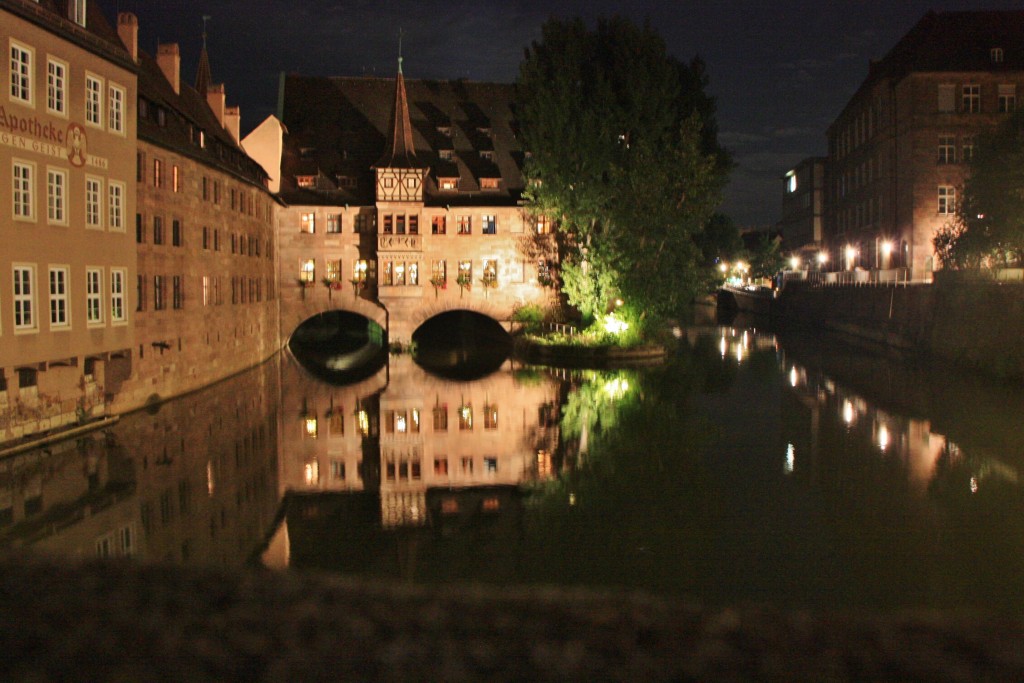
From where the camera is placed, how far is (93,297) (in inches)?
877

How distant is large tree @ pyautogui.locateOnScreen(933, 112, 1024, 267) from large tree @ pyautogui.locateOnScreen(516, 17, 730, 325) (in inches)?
436

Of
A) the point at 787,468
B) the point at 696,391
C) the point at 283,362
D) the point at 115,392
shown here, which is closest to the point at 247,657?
the point at 787,468

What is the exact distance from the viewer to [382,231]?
48.1 meters

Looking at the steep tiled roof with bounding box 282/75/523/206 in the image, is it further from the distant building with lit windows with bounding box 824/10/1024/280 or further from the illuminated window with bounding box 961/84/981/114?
the illuminated window with bounding box 961/84/981/114

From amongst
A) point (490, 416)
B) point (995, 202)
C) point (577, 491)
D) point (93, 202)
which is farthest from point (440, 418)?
point (995, 202)

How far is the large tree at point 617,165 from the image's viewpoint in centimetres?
4250

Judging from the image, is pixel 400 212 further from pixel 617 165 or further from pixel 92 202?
pixel 92 202

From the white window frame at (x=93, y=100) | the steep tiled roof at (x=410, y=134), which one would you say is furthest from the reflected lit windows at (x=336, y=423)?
the steep tiled roof at (x=410, y=134)

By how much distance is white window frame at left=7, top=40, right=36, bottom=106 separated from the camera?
19.0 meters

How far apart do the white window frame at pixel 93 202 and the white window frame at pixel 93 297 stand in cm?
108

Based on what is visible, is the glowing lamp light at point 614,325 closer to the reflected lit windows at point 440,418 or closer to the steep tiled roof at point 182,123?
the reflected lit windows at point 440,418

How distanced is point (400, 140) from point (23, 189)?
30023 millimetres

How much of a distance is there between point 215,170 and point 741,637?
100ft

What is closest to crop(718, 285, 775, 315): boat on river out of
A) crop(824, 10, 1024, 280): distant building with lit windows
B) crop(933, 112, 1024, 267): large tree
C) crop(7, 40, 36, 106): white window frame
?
crop(824, 10, 1024, 280): distant building with lit windows
